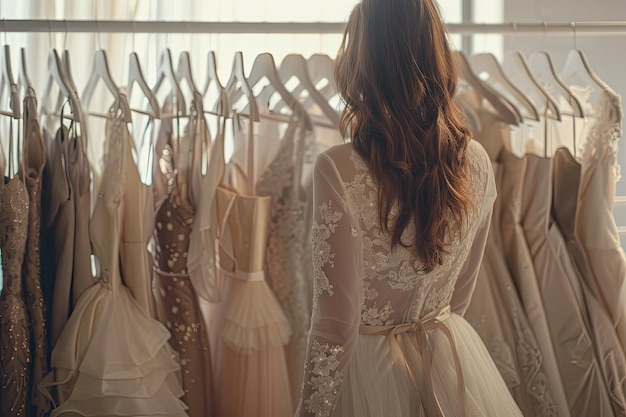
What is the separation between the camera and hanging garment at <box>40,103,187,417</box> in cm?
170

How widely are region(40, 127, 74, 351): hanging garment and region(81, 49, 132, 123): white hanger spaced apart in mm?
157

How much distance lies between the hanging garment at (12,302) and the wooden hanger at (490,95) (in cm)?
120

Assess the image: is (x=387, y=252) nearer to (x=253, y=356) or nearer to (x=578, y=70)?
(x=253, y=356)

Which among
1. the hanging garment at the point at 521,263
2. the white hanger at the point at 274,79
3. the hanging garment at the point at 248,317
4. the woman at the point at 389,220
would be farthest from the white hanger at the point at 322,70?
the woman at the point at 389,220

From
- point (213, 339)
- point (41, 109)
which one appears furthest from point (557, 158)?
point (41, 109)

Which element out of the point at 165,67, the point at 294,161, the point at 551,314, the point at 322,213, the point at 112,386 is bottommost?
the point at 112,386

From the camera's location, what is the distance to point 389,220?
132cm

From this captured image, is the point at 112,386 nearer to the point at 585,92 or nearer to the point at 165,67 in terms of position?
the point at 165,67

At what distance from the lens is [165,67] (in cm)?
195

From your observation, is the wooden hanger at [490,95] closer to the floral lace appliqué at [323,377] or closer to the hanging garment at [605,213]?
the hanging garment at [605,213]

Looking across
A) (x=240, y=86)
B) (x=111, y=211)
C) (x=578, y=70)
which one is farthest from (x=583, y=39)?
(x=111, y=211)

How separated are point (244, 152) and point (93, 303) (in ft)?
1.84

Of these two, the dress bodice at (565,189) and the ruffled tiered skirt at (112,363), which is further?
the dress bodice at (565,189)

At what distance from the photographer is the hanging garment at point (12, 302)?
1683 millimetres
